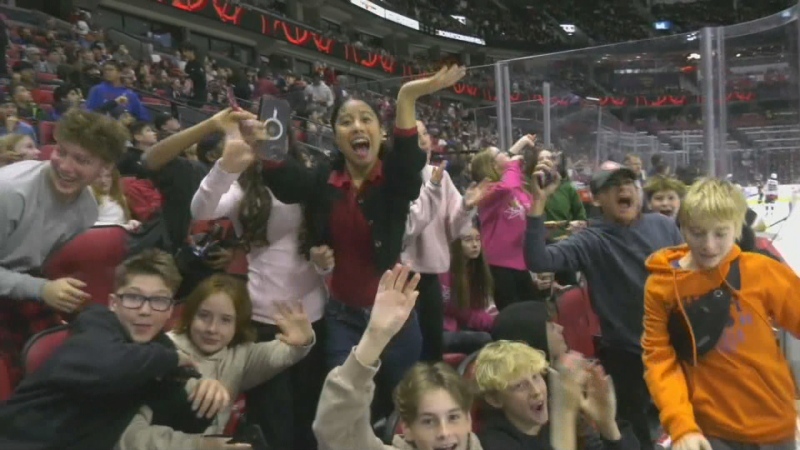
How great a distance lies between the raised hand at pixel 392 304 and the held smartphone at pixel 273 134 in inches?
27.2

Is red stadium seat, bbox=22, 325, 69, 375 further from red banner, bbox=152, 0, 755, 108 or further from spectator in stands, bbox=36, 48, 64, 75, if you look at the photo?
red banner, bbox=152, 0, 755, 108

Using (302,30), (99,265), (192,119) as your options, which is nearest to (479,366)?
(99,265)

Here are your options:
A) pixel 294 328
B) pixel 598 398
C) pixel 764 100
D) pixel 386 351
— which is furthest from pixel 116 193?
pixel 764 100

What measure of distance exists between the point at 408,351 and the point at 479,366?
0.31 m

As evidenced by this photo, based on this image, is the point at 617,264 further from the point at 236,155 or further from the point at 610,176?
the point at 236,155

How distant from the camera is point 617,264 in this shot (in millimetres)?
2639

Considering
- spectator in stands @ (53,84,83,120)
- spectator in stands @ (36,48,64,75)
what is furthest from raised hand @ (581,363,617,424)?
spectator in stands @ (36,48,64,75)

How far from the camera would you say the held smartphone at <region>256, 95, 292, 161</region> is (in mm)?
2369

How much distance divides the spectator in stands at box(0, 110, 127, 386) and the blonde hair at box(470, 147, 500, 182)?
5.89ft

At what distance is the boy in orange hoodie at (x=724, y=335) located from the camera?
195 cm

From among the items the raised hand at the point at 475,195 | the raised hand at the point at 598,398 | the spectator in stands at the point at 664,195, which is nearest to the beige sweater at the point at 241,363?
the raised hand at the point at 598,398

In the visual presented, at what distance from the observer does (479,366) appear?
221cm

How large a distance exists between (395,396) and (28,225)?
43.1 inches

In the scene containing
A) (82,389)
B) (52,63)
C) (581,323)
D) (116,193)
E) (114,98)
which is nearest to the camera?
(82,389)
